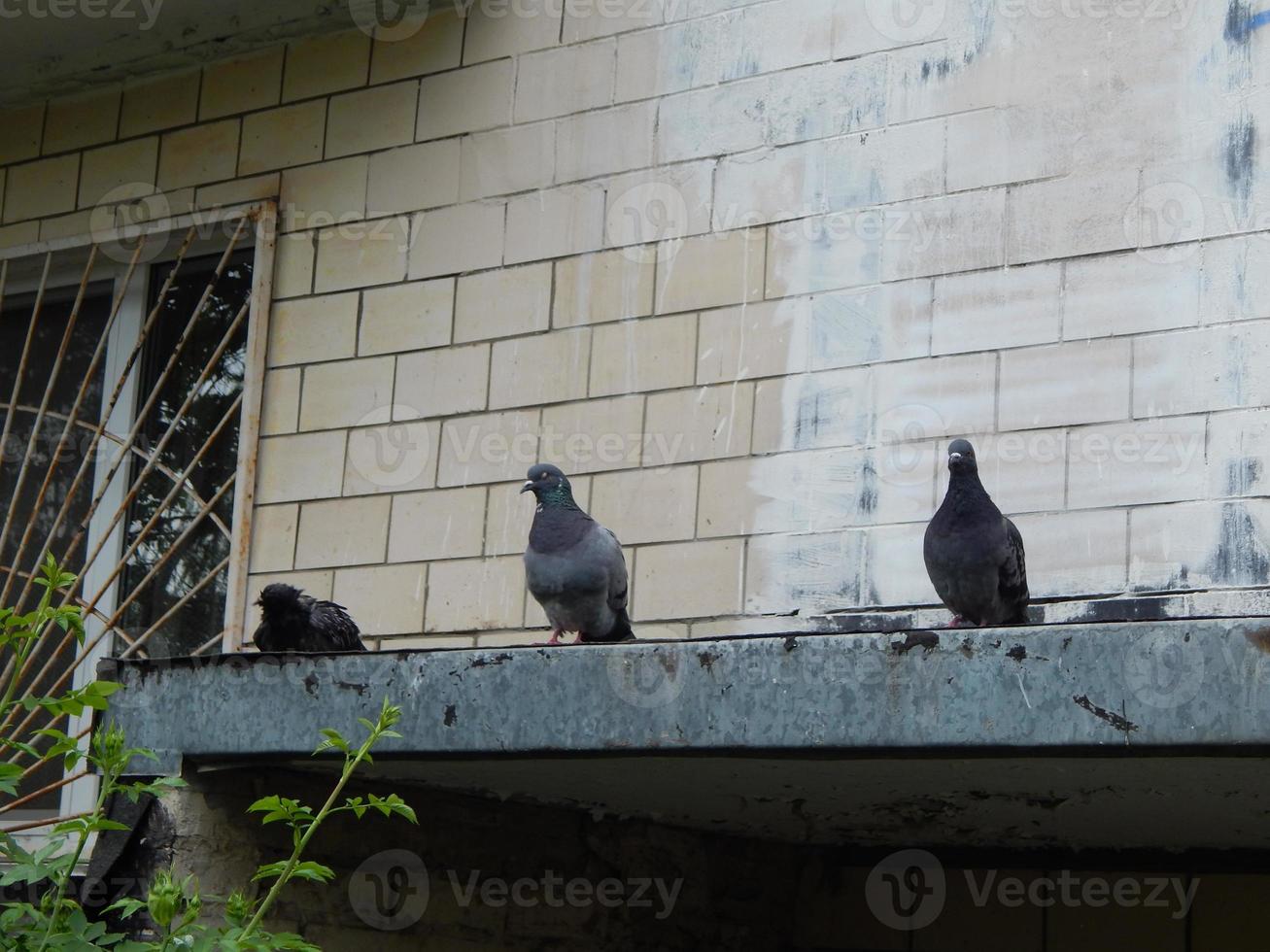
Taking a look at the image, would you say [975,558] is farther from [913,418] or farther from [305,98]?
[305,98]

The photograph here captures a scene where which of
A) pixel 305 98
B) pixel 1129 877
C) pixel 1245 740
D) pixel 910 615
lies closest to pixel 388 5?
pixel 305 98

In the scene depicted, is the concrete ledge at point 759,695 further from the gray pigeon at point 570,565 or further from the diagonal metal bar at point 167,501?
the diagonal metal bar at point 167,501

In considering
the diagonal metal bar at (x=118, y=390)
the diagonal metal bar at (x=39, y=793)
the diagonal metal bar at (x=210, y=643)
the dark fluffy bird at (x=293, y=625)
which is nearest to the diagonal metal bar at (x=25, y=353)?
the diagonal metal bar at (x=118, y=390)

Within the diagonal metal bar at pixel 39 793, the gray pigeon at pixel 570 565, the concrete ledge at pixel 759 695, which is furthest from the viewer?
the diagonal metal bar at pixel 39 793

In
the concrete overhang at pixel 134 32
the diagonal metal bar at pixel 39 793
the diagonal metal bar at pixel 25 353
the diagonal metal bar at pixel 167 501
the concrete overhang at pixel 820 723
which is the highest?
the concrete overhang at pixel 134 32

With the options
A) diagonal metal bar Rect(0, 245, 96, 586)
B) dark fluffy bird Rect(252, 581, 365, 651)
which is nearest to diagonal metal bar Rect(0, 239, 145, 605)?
diagonal metal bar Rect(0, 245, 96, 586)

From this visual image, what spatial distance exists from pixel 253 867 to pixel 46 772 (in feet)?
8.18

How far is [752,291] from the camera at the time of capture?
4.95m

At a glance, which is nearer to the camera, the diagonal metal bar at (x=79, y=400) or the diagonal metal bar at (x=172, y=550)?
the diagonal metal bar at (x=172, y=550)

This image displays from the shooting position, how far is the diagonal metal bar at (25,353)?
606 centimetres

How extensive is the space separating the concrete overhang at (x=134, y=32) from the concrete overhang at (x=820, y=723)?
286cm

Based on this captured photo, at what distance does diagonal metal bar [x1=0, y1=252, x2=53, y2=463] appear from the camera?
6.06 meters

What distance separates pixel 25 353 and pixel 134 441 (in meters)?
0.51

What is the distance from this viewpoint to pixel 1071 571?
4.33 metres
